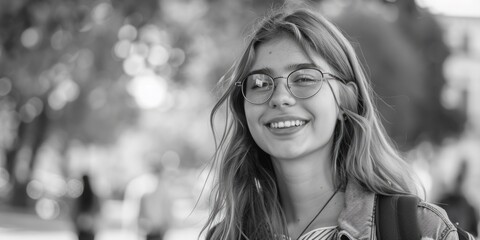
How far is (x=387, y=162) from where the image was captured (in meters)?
2.49

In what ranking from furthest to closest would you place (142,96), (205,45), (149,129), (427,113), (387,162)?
(149,129)
(142,96)
(427,113)
(205,45)
(387,162)

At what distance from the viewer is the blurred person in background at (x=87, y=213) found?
414 inches

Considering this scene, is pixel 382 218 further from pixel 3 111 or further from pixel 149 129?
pixel 149 129

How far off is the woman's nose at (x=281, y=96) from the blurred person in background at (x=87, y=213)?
27.8 ft

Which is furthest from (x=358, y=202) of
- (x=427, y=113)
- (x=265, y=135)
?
(x=427, y=113)

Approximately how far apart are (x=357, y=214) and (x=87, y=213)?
29.0 feet

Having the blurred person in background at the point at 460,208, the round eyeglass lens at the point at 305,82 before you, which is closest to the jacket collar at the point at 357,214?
the round eyeglass lens at the point at 305,82

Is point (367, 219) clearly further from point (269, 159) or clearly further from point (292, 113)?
point (269, 159)

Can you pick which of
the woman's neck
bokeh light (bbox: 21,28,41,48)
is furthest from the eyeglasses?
bokeh light (bbox: 21,28,41,48)

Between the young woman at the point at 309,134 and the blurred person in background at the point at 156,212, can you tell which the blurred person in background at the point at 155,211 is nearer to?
the blurred person in background at the point at 156,212

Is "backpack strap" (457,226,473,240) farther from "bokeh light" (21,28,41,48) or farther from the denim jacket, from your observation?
"bokeh light" (21,28,41,48)

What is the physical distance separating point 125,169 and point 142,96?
37449 mm

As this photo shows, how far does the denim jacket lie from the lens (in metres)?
2.08

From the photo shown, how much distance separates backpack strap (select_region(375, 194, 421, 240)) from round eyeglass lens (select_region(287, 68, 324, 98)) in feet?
1.50
